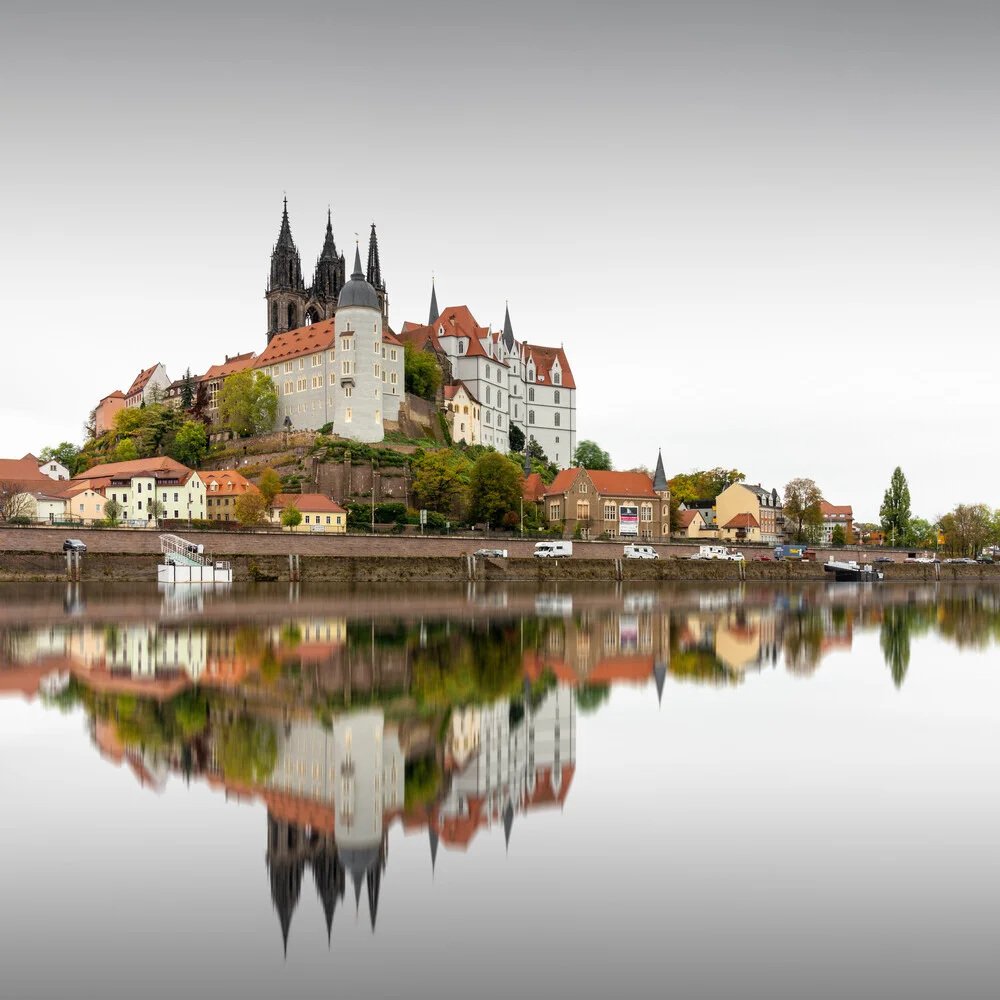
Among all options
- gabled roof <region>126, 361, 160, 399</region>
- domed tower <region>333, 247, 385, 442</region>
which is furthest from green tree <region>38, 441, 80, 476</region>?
domed tower <region>333, 247, 385, 442</region>

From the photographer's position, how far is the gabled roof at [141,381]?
12238cm

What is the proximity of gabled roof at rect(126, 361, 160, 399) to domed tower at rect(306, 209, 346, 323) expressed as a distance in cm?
2071

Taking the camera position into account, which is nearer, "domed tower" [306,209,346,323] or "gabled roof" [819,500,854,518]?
"domed tower" [306,209,346,323]

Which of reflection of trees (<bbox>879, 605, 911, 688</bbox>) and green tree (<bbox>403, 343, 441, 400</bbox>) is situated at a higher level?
green tree (<bbox>403, 343, 441, 400</bbox>)

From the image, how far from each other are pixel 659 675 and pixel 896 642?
1203cm

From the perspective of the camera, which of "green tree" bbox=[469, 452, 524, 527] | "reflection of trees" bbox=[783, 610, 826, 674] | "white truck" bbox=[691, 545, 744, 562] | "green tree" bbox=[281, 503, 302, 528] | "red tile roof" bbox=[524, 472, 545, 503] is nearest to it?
"reflection of trees" bbox=[783, 610, 826, 674]

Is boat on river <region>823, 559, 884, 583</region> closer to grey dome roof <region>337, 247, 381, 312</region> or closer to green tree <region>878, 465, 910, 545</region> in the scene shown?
green tree <region>878, 465, 910, 545</region>

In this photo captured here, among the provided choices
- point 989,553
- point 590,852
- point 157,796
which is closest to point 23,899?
point 157,796

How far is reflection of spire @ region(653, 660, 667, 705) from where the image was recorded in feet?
58.8

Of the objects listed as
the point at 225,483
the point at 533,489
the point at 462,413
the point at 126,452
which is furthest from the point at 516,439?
the point at 126,452

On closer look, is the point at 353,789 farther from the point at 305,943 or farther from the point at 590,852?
the point at 305,943

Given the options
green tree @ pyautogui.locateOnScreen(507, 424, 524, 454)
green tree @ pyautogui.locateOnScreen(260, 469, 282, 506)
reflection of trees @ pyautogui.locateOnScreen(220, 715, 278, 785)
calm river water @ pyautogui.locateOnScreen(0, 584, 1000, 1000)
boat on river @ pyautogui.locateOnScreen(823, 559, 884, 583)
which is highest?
green tree @ pyautogui.locateOnScreen(507, 424, 524, 454)

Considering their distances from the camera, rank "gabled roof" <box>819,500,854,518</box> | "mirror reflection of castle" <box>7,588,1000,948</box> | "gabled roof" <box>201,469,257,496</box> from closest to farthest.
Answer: "mirror reflection of castle" <box>7,588,1000,948</box> < "gabled roof" <box>201,469,257,496</box> < "gabled roof" <box>819,500,854,518</box>

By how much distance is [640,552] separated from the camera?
8188cm
